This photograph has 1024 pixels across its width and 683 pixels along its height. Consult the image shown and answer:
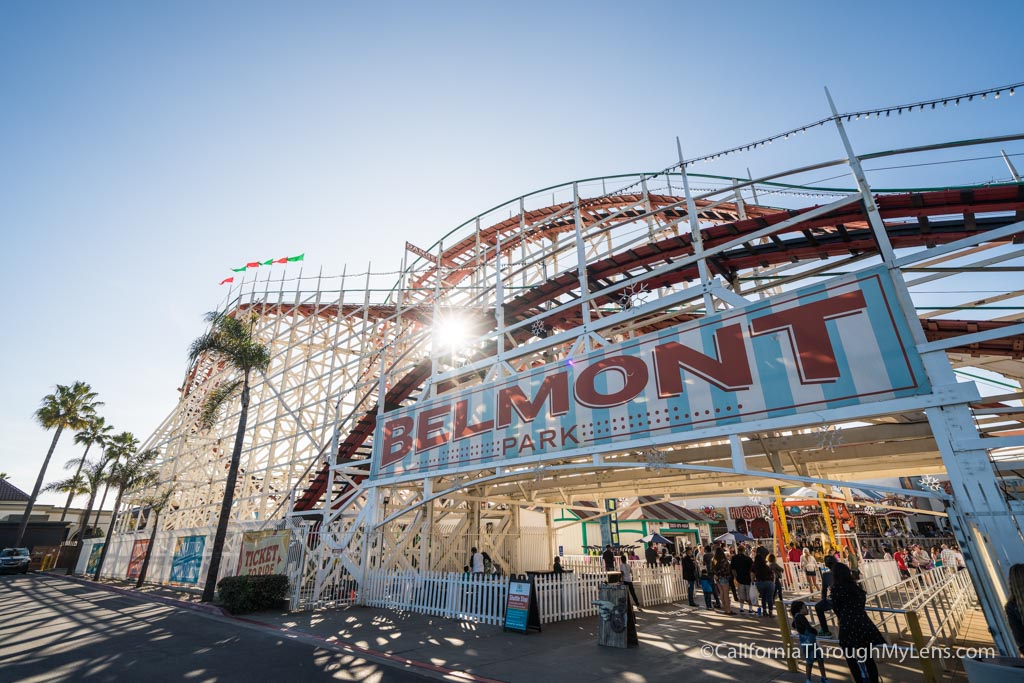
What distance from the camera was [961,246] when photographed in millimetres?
7332

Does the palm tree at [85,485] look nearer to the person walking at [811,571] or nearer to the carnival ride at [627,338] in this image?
the carnival ride at [627,338]

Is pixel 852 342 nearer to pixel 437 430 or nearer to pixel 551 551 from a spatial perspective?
pixel 437 430

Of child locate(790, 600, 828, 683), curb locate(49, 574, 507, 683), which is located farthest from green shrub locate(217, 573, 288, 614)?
child locate(790, 600, 828, 683)

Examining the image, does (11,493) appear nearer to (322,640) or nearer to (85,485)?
(85,485)

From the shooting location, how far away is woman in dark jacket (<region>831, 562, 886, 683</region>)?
5811mm

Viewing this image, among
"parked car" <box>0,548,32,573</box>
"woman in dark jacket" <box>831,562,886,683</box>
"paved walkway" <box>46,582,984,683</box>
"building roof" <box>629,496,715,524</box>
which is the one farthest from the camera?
"parked car" <box>0,548,32,573</box>

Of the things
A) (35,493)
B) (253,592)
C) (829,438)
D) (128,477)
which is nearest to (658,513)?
(829,438)

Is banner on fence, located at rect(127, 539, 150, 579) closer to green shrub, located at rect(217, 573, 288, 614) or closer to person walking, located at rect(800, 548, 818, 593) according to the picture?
green shrub, located at rect(217, 573, 288, 614)

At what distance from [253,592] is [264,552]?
1.77 meters

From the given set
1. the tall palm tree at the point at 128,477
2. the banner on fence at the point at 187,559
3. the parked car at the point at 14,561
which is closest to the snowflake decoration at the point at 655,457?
the banner on fence at the point at 187,559

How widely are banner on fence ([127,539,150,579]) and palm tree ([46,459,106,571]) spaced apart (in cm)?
701

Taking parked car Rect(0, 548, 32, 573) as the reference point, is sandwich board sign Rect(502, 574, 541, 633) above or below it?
below

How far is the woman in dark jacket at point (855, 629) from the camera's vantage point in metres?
5.81

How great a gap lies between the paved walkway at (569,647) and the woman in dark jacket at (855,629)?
867 millimetres
